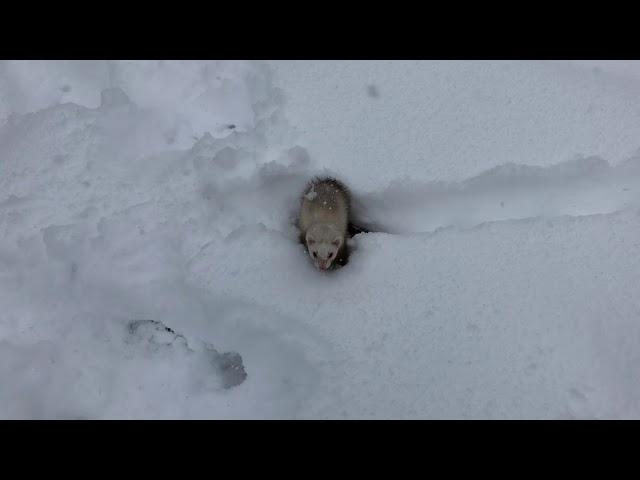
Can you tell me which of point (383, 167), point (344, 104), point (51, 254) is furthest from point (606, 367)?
point (51, 254)

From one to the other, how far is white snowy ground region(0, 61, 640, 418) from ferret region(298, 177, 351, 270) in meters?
0.07

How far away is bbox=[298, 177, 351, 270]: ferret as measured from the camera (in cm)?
230

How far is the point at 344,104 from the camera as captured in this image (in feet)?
8.75

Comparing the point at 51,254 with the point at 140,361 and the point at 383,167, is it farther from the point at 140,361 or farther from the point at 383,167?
the point at 383,167

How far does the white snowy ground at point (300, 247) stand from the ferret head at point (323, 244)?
66 millimetres

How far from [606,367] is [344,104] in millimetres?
1575

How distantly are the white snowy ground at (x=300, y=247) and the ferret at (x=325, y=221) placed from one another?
7 cm

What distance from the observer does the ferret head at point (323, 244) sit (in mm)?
2293

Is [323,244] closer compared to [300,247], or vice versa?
[323,244]

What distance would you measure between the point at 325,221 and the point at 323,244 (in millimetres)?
117

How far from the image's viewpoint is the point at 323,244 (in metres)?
2.29

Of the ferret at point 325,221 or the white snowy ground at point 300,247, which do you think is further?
the ferret at point 325,221

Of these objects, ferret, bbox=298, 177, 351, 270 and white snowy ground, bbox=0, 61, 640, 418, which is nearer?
white snowy ground, bbox=0, 61, 640, 418

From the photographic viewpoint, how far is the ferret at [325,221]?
7.55ft
